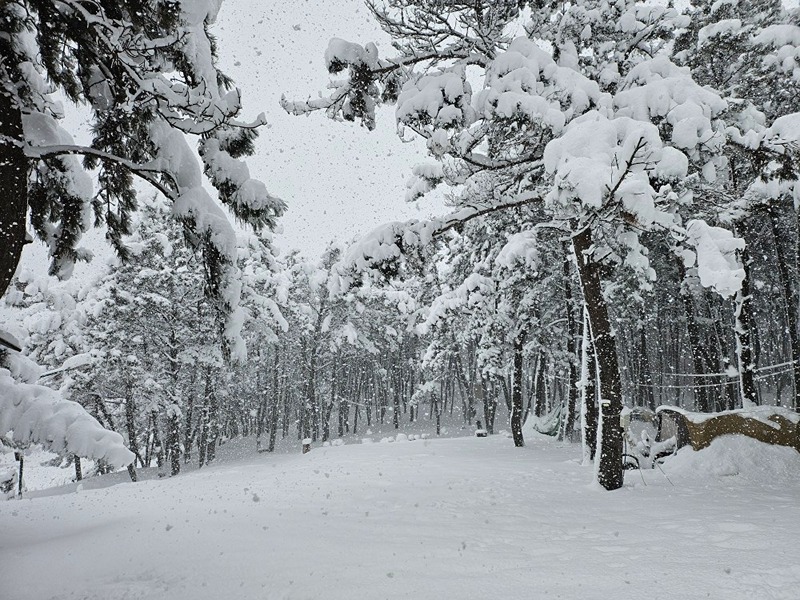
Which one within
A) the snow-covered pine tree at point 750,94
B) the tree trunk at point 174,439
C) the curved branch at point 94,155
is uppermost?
the snow-covered pine tree at point 750,94

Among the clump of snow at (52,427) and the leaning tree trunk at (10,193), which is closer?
the leaning tree trunk at (10,193)

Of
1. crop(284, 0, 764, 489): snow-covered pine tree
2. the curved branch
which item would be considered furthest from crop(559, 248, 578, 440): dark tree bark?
the curved branch

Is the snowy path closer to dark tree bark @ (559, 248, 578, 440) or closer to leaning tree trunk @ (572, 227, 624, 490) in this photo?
leaning tree trunk @ (572, 227, 624, 490)

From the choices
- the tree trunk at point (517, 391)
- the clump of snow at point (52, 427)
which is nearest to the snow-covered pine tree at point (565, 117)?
the clump of snow at point (52, 427)

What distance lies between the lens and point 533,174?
8008mm

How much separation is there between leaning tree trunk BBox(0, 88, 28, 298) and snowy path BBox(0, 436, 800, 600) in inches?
109

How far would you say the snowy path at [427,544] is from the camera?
3.46m

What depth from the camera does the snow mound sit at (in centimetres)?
765

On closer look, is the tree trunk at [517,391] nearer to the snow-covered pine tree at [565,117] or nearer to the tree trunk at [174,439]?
the snow-covered pine tree at [565,117]

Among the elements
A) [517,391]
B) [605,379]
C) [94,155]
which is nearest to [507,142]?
[605,379]

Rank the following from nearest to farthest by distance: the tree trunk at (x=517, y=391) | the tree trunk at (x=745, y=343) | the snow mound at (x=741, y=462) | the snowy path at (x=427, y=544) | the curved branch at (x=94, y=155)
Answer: the snowy path at (x=427, y=544), the curved branch at (x=94, y=155), the snow mound at (x=741, y=462), the tree trunk at (x=745, y=343), the tree trunk at (x=517, y=391)

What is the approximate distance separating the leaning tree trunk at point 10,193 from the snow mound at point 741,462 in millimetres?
10115

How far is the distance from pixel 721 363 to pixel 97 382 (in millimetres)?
25426

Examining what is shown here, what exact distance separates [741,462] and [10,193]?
1111cm
